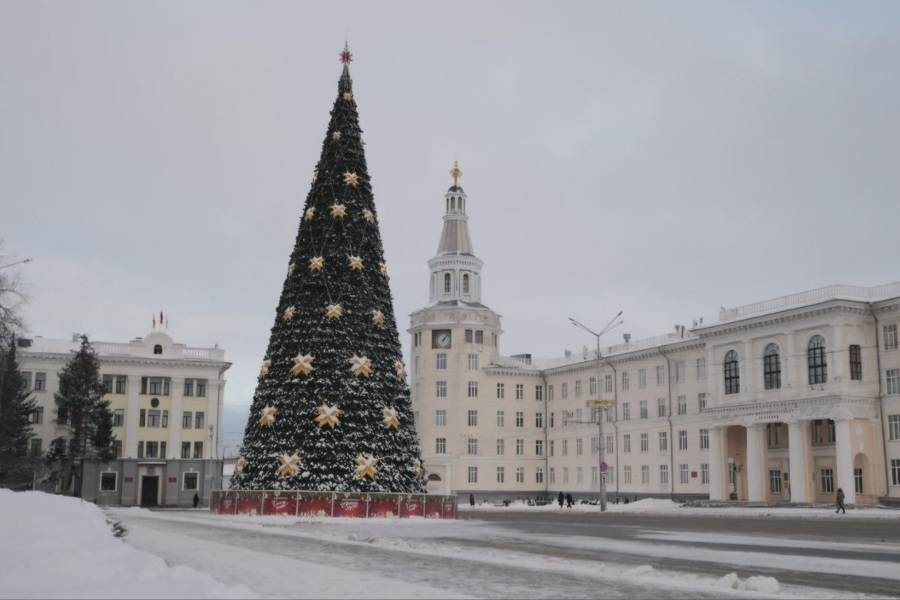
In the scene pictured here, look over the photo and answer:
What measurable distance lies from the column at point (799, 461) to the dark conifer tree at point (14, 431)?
50.5 m

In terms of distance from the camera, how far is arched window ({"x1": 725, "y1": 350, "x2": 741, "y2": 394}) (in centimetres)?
6919

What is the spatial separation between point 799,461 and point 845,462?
3.94 m

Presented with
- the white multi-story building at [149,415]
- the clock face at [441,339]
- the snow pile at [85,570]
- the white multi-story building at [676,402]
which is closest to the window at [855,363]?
the white multi-story building at [676,402]

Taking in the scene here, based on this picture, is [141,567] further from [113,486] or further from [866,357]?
[113,486]

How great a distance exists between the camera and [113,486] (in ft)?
265

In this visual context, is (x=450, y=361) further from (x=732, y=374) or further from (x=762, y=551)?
(x=762, y=551)

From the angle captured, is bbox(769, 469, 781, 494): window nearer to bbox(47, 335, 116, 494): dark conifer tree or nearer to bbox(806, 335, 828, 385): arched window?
bbox(806, 335, 828, 385): arched window

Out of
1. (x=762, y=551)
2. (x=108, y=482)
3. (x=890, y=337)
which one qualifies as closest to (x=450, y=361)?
(x=108, y=482)

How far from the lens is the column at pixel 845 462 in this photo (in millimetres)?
58431

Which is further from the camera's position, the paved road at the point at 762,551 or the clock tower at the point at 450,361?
the clock tower at the point at 450,361

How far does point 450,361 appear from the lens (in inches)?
3684

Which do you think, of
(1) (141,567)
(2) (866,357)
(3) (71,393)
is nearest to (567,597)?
(1) (141,567)

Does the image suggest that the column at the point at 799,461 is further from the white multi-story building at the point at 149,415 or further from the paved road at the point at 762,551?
the white multi-story building at the point at 149,415

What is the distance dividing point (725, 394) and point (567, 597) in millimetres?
61964
